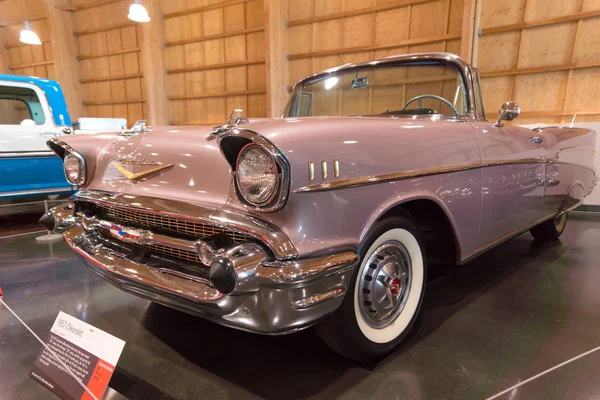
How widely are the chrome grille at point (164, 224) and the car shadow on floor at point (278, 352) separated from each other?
607mm

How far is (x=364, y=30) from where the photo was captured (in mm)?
6375

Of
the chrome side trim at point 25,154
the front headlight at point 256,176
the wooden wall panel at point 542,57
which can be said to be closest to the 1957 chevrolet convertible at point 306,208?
the front headlight at point 256,176

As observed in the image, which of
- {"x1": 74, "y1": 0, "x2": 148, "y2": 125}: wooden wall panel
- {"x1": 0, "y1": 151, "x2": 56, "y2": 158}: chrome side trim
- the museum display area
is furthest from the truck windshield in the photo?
{"x1": 74, "y1": 0, "x2": 148, "y2": 125}: wooden wall panel

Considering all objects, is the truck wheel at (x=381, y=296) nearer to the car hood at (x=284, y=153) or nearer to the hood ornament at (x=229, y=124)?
the car hood at (x=284, y=153)

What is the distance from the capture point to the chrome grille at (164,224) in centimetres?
121

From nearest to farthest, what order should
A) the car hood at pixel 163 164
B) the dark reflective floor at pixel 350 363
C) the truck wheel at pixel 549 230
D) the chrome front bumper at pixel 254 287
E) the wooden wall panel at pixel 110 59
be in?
the chrome front bumper at pixel 254 287 → the car hood at pixel 163 164 → the dark reflective floor at pixel 350 363 → the truck wheel at pixel 549 230 → the wooden wall panel at pixel 110 59

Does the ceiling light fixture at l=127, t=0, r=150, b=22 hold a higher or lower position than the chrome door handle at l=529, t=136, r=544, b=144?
higher

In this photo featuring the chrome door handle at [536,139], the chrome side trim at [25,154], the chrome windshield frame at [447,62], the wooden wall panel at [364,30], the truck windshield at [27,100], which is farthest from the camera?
the wooden wall panel at [364,30]

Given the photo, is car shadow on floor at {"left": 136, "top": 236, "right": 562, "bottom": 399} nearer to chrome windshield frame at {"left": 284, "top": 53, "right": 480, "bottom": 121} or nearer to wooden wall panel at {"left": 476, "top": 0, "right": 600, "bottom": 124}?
chrome windshield frame at {"left": 284, "top": 53, "right": 480, "bottom": 121}

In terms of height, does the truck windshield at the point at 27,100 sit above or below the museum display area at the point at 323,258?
above

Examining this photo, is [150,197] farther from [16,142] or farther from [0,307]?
[16,142]

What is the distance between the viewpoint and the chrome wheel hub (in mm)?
1435

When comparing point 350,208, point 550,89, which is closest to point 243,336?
point 350,208

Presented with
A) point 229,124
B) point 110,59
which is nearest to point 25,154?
point 229,124
